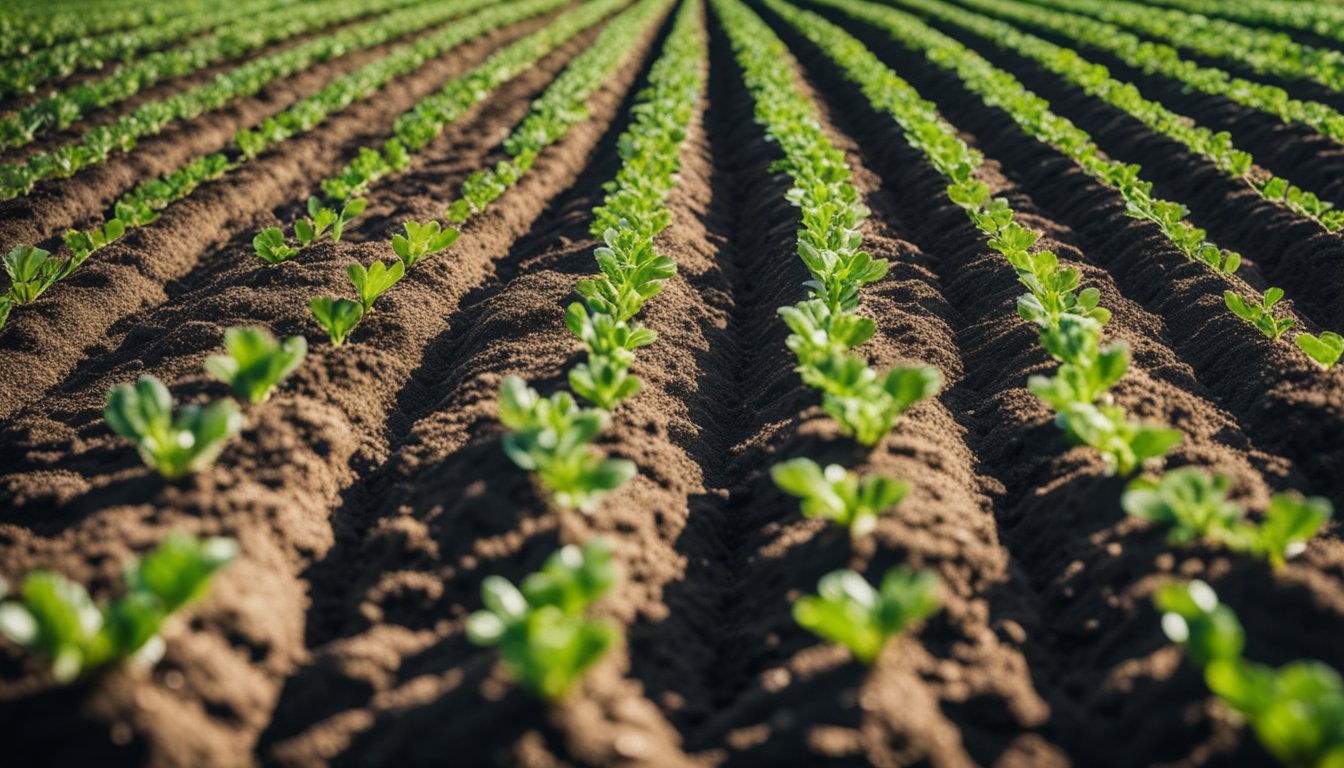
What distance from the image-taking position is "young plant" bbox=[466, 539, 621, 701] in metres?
2.13

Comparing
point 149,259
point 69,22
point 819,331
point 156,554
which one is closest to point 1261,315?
point 819,331

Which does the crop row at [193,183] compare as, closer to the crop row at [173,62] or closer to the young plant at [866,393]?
the crop row at [173,62]

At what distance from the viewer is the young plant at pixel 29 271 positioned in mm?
5066

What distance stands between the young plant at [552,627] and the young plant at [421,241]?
339cm

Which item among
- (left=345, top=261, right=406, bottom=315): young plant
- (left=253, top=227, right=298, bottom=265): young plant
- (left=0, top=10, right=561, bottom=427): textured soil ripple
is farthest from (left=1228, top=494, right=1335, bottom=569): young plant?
(left=0, top=10, right=561, bottom=427): textured soil ripple

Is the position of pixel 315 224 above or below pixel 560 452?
above

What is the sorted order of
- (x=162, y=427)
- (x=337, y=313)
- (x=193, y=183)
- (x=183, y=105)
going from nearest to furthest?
(x=162, y=427), (x=337, y=313), (x=193, y=183), (x=183, y=105)

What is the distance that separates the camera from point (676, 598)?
2.99 meters

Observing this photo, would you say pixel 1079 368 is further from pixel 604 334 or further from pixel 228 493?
pixel 228 493

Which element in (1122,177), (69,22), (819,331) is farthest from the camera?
(69,22)

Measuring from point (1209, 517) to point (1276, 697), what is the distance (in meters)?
0.85

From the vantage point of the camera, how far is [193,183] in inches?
305

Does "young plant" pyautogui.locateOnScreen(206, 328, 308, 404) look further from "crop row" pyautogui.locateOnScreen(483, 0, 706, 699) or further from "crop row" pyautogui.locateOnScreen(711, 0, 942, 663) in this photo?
"crop row" pyautogui.locateOnScreen(711, 0, 942, 663)

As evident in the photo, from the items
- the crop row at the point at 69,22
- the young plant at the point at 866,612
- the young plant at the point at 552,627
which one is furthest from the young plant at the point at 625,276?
the crop row at the point at 69,22
